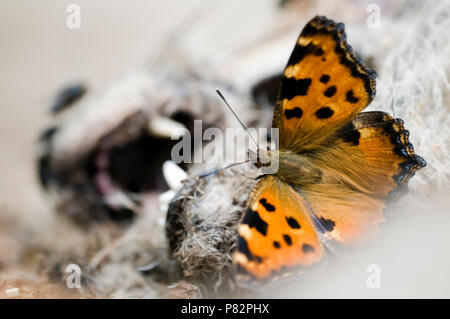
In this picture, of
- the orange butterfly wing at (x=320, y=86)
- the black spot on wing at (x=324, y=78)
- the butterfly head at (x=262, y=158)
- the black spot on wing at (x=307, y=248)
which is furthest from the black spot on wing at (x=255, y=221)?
the black spot on wing at (x=324, y=78)

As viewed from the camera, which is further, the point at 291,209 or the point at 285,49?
the point at 285,49

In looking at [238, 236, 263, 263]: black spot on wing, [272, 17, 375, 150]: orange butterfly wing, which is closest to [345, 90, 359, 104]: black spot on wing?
[272, 17, 375, 150]: orange butterfly wing

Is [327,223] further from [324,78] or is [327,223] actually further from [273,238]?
[324,78]

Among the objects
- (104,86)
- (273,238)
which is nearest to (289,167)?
(273,238)

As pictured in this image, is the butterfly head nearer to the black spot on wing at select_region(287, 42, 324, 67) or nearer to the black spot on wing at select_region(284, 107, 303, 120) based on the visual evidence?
the black spot on wing at select_region(284, 107, 303, 120)
